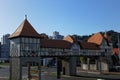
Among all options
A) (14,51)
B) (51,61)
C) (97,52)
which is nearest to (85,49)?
(97,52)

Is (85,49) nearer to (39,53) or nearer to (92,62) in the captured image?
(92,62)

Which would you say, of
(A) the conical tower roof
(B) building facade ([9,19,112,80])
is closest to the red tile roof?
(B) building facade ([9,19,112,80])

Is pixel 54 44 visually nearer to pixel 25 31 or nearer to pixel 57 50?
pixel 57 50

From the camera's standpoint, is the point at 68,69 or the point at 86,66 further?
the point at 86,66

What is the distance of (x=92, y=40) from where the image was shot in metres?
57.2

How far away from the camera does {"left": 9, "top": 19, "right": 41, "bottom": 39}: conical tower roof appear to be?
37.0 m

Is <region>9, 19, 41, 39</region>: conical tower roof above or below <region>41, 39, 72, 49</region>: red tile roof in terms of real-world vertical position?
above

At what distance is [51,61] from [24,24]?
51.2 meters

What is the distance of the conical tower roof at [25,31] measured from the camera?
3703cm

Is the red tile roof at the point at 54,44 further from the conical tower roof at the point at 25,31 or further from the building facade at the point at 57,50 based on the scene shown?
the conical tower roof at the point at 25,31

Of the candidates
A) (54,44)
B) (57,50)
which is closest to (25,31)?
(54,44)

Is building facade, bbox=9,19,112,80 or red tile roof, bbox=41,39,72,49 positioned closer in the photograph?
building facade, bbox=9,19,112,80

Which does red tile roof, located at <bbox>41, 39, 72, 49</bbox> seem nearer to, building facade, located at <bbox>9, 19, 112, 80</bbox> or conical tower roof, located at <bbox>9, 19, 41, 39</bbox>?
building facade, located at <bbox>9, 19, 112, 80</bbox>

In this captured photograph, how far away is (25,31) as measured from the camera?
124 ft
